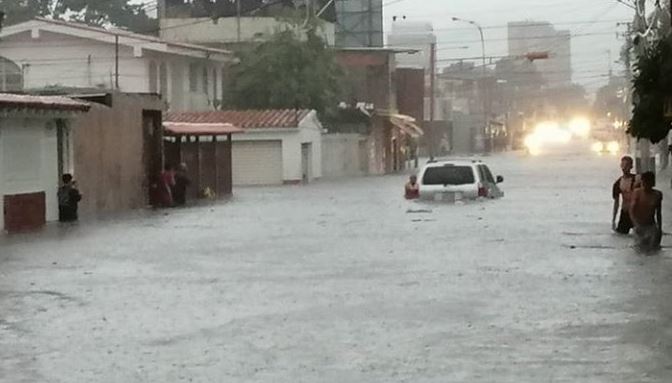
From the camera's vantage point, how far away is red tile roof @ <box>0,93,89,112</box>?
33.2m

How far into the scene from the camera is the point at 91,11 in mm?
105688

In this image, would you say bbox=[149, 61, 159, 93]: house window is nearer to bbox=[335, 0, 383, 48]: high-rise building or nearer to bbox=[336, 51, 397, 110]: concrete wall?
bbox=[336, 51, 397, 110]: concrete wall

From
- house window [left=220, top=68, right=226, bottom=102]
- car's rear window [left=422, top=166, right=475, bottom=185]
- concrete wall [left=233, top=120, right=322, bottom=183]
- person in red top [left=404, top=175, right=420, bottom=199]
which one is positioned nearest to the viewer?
car's rear window [left=422, top=166, right=475, bottom=185]

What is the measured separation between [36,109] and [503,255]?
13.8m

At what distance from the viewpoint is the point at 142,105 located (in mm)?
46969

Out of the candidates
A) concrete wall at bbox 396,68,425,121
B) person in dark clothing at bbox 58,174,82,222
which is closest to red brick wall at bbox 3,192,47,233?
person in dark clothing at bbox 58,174,82,222

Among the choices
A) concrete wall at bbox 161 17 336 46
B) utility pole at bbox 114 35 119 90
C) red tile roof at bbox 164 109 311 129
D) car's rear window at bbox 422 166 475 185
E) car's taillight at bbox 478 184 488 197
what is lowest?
car's taillight at bbox 478 184 488 197

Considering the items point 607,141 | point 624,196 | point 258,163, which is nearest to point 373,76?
point 258,163

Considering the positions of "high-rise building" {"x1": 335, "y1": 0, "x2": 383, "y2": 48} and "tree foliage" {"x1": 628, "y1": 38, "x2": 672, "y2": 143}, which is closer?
"tree foliage" {"x1": 628, "y1": 38, "x2": 672, "y2": 143}

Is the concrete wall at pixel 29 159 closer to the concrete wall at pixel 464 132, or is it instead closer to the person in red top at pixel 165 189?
the person in red top at pixel 165 189

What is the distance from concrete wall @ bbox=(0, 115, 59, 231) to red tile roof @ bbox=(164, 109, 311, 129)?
2833 centimetres

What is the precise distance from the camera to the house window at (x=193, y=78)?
74.4 m

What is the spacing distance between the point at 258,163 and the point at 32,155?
3461 cm

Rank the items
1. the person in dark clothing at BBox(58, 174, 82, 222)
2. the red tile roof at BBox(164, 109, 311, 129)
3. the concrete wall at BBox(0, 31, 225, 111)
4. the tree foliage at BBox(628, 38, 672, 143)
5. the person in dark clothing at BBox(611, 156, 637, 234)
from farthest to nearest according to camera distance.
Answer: the concrete wall at BBox(0, 31, 225, 111) < the red tile roof at BBox(164, 109, 311, 129) < the person in dark clothing at BBox(58, 174, 82, 222) < the person in dark clothing at BBox(611, 156, 637, 234) < the tree foliage at BBox(628, 38, 672, 143)
